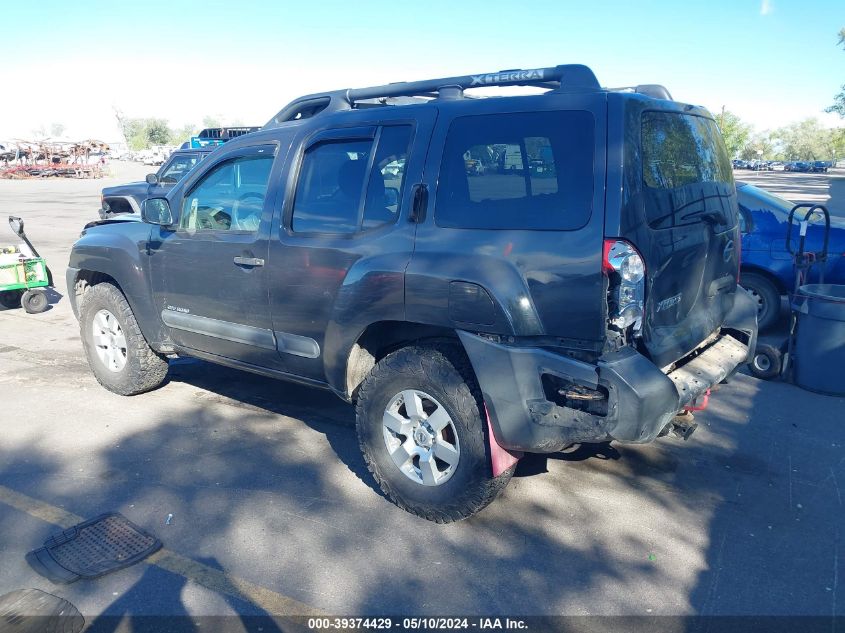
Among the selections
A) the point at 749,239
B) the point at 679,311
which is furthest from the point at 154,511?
the point at 749,239

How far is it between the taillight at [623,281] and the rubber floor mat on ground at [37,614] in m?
2.65

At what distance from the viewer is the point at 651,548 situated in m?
3.48

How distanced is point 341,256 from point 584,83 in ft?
5.11

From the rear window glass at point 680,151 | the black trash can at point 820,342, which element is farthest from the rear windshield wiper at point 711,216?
the black trash can at point 820,342

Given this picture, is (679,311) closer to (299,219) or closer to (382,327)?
(382,327)

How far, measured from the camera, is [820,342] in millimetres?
5684

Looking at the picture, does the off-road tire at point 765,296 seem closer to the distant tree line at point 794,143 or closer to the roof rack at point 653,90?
the roof rack at point 653,90

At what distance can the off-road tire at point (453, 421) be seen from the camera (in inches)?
135

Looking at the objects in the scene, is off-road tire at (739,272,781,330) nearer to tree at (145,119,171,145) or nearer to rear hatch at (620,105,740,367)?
rear hatch at (620,105,740,367)

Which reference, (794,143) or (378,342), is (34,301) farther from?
(794,143)

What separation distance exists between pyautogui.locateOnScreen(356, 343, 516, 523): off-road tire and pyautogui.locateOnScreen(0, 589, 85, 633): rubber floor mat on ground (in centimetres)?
160

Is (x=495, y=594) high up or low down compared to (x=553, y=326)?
down

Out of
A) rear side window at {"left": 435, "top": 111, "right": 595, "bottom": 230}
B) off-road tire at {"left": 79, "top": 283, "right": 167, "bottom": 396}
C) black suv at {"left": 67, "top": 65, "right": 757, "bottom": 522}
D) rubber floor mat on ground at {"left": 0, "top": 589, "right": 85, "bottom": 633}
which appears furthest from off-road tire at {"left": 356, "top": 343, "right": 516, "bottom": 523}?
off-road tire at {"left": 79, "top": 283, "right": 167, "bottom": 396}

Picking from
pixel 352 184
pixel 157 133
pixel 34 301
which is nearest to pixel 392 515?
pixel 352 184
